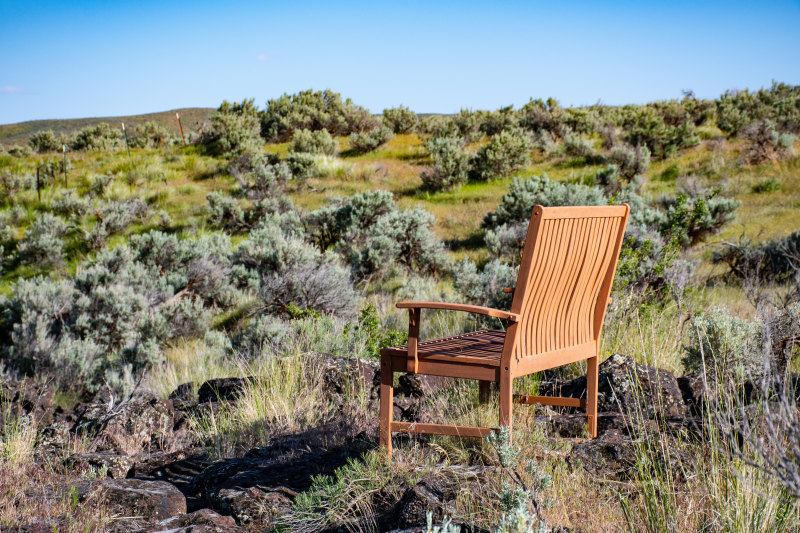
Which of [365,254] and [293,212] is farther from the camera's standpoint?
[293,212]

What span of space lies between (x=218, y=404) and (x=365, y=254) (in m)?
6.12

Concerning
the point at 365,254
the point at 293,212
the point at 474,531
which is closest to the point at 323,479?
the point at 474,531

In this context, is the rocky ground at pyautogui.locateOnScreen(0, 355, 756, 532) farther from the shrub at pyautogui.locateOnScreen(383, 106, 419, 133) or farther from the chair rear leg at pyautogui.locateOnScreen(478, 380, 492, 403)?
the shrub at pyautogui.locateOnScreen(383, 106, 419, 133)

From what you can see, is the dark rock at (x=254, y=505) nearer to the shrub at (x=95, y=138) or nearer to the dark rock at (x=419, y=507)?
the dark rock at (x=419, y=507)

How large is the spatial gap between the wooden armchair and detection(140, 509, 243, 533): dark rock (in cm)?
81

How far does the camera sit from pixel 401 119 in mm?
24312

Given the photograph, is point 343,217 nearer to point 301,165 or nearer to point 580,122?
point 301,165

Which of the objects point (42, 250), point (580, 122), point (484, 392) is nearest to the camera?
point (484, 392)

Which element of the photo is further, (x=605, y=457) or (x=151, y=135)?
(x=151, y=135)

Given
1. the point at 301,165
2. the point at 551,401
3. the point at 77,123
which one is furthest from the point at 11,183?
the point at 77,123

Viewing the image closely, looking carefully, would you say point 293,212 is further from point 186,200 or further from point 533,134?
point 533,134

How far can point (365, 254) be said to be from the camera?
37.3ft

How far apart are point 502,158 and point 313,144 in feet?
19.4

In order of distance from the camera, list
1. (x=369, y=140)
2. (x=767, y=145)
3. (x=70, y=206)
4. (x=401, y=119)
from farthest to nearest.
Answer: (x=401, y=119) → (x=369, y=140) → (x=70, y=206) → (x=767, y=145)
